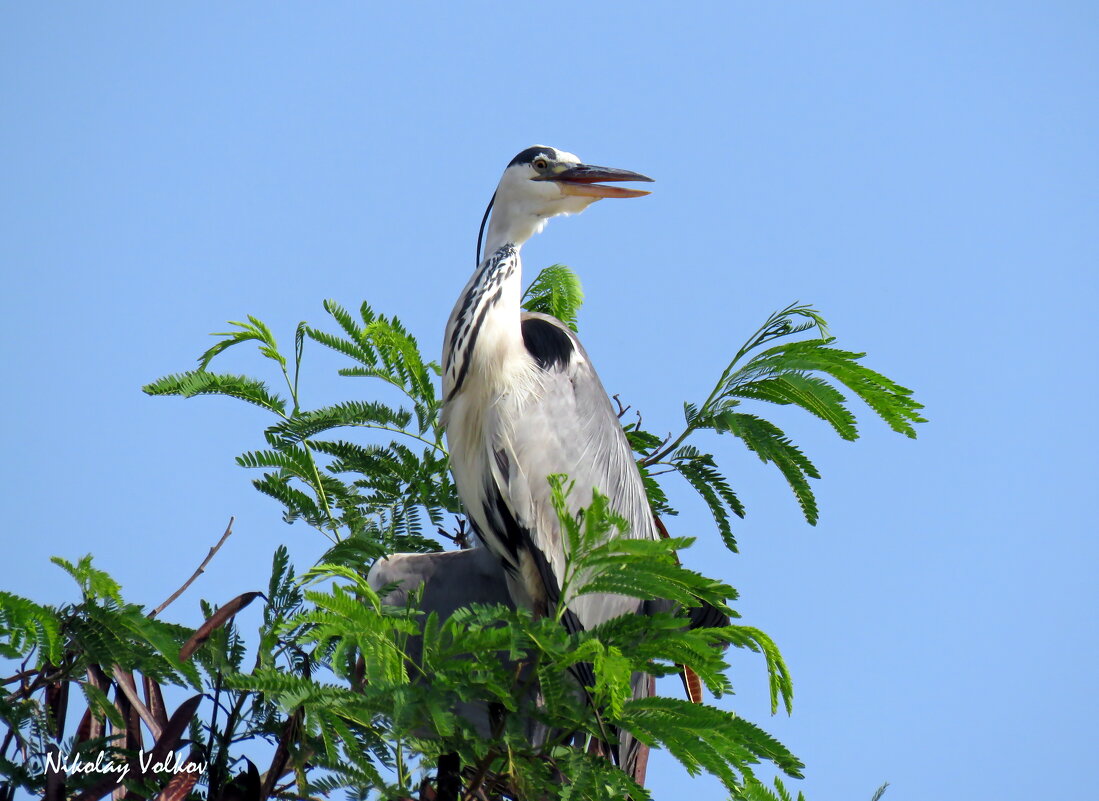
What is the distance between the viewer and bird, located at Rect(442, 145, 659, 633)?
11.7ft

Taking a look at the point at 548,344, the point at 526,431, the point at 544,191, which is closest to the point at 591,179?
the point at 544,191

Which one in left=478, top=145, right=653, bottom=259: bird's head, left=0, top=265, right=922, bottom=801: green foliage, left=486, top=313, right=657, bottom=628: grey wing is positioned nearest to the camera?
left=0, top=265, right=922, bottom=801: green foliage

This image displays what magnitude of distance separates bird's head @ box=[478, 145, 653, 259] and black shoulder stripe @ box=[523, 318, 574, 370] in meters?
0.32

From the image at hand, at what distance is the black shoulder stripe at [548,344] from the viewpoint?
12.5 ft

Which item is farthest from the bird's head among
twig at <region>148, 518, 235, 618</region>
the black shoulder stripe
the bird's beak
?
twig at <region>148, 518, 235, 618</region>

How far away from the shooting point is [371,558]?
333 centimetres

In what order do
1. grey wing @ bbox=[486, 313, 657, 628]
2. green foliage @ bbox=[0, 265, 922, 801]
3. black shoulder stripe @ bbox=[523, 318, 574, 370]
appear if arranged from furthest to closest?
1. black shoulder stripe @ bbox=[523, 318, 574, 370]
2. grey wing @ bbox=[486, 313, 657, 628]
3. green foliage @ bbox=[0, 265, 922, 801]

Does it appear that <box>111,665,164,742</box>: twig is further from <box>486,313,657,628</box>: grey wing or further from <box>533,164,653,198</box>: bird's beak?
<box>533,164,653,198</box>: bird's beak

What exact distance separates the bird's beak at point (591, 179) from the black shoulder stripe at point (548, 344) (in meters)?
0.47

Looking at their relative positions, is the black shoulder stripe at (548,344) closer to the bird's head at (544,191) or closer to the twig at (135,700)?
the bird's head at (544,191)

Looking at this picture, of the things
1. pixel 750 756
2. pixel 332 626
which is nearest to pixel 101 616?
pixel 332 626

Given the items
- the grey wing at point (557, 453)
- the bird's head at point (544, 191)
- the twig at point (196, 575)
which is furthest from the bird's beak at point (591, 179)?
the twig at point (196, 575)

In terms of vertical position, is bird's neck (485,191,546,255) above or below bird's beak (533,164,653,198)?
below

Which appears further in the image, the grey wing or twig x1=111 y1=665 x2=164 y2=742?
the grey wing
